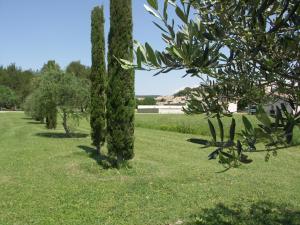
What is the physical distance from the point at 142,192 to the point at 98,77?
8000mm

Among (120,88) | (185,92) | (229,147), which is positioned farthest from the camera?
(120,88)

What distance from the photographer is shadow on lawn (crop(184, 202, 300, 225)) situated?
311 inches

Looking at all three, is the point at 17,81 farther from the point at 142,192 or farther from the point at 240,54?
the point at 240,54

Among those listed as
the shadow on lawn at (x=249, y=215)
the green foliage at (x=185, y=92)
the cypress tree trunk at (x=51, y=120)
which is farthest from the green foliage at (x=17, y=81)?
the green foliage at (x=185, y=92)

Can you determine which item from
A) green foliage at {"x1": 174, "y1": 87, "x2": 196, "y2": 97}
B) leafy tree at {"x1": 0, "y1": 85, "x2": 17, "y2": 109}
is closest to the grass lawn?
green foliage at {"x1": 174, "y1": 87, "x2": 196, "y2": 97}

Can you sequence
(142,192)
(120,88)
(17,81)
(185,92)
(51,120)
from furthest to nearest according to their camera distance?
(17,81)
(51,120)
(120,88)
(142,192)
(185,92)

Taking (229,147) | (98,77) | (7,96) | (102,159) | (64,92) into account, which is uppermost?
(7,96)

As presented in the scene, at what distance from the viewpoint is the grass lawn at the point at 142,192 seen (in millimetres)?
8281

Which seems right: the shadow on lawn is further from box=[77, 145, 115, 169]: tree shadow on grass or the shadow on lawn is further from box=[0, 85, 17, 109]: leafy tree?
box=[0, 85, 17, 109]: leafy tree

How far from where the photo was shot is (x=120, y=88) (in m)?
13.4

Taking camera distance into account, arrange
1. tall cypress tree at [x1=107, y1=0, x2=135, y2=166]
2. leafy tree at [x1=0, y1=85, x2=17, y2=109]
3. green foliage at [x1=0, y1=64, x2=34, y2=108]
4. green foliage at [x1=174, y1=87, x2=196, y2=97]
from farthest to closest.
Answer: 1. green foliage at [x1=0, y1=64, x2=34, y2=108]
2. leafy tree at [x1=0, y1=85, x2=17, y2=109]
3. tall cypress tree at [x1=107, y1=0, x2=135, y2=166]
4. green foliage at [x1=174, y1=87, x2=196, y2=97]

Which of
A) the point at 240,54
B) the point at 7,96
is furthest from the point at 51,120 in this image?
the point at 7,96

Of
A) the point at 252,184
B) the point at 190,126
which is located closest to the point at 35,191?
the point at 252,184

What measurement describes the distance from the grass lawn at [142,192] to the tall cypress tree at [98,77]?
1178mm
